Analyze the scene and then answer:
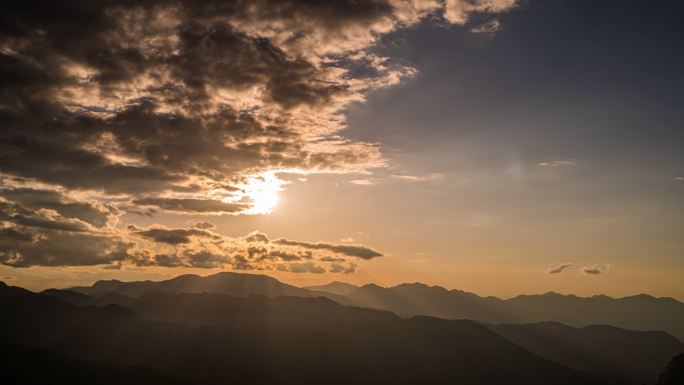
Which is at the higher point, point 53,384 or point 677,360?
point 677,360

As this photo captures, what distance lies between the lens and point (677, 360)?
7594 inches

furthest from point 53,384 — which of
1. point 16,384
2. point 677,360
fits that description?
point 677,360

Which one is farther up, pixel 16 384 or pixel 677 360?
pixel 677 360

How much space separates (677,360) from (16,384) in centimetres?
27967

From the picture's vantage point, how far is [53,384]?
199875 mm

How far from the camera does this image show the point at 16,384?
7756 inches

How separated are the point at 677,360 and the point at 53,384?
26579cm

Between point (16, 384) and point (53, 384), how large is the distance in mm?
14351

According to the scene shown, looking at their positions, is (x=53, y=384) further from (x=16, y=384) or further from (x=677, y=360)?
(x=677, y=360)
